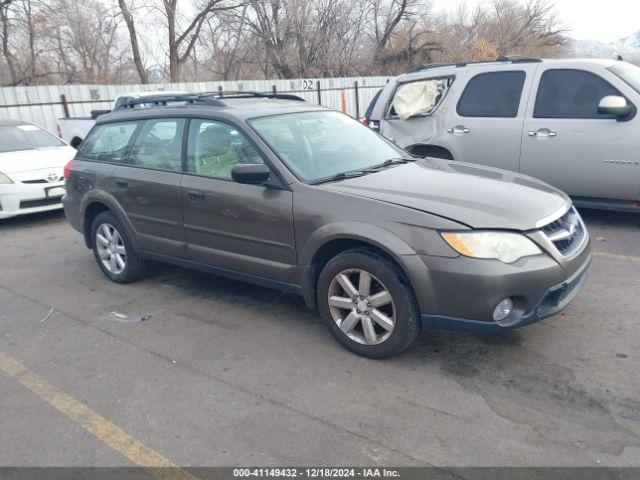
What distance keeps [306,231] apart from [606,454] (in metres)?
2.13

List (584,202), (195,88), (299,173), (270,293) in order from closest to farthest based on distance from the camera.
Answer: (299,173)
(270,293)
(584,202)
(195,88)

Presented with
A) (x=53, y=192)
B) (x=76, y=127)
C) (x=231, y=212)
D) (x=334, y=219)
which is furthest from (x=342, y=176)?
(x=76, y=127)

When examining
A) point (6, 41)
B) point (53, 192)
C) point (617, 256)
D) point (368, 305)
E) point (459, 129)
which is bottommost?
point (617, 256)

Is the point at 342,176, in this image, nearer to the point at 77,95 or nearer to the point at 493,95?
the point at 493,95

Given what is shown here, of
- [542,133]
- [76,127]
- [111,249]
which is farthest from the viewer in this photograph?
[76,127]

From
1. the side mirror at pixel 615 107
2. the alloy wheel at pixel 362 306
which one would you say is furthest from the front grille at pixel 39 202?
the side mirror at pixel 615 107

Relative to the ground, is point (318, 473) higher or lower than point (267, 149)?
lower

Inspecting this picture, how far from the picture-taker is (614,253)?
5.33m

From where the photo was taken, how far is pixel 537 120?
620 cm

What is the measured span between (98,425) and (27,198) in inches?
230

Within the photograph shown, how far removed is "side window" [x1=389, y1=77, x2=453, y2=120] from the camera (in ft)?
22.7

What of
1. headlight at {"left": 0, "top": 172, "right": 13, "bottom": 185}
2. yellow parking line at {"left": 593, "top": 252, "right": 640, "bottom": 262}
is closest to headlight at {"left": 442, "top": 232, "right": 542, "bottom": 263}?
yellow parking line at {"left": 593, "top": 252, "right": 640, "bottom": 262}

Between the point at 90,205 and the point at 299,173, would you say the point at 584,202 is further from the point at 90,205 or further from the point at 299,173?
the point at 90,205

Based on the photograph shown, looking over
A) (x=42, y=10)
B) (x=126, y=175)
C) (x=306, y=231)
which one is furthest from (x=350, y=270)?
(x=42, y=10)
